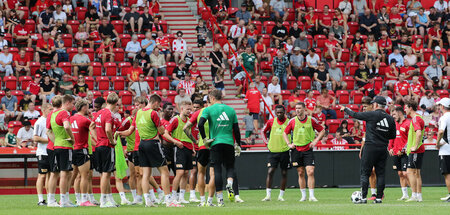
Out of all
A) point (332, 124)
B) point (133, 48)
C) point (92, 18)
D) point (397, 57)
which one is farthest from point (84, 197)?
point (397, 57)

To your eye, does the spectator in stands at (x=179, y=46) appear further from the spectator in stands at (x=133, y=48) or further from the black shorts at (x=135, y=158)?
the black shorts at (x=135, y=158)

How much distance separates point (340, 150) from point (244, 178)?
3244 mm

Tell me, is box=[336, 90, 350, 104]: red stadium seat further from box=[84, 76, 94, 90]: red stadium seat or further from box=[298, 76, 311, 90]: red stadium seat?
box=[84, 76, 94, 90]: red stadium seat

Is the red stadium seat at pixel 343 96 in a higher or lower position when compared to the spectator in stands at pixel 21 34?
lower

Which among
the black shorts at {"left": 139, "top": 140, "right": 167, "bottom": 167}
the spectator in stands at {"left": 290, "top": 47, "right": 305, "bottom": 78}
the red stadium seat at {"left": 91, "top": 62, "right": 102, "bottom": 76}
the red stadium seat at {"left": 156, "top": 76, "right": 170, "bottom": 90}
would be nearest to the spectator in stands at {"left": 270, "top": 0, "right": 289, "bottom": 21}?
the spectator in stands at {"left": 290, "top": 47, "right": 305, "bottom": 78}

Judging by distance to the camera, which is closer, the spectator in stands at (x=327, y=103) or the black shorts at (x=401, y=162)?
the black shorts at (x=401, y=162)

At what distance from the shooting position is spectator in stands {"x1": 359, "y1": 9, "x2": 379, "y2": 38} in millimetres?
33844

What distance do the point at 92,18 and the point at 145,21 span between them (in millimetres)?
2076

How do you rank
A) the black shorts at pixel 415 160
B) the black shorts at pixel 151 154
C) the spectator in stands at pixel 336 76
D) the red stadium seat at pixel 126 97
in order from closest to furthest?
the black shorts at pixel 151 154, the black shorts at pixel 415 160, the red stadium seat at pixel 126 97, the spectator in stands at pixel 336 76

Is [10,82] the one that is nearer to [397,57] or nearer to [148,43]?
[148,43]

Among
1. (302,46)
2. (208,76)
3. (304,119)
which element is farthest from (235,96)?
(304,119)

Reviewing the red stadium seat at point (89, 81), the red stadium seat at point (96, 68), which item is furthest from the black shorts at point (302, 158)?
the red stadium seat at point (96, 68)

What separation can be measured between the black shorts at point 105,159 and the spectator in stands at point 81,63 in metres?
12.8

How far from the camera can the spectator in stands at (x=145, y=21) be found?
30656 millimetres
